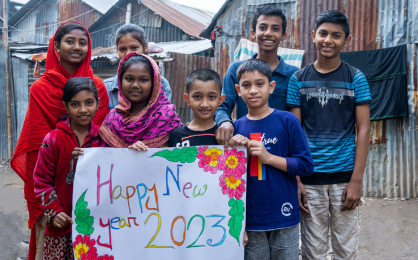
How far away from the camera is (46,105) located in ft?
7.88

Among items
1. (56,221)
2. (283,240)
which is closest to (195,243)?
(283,240)

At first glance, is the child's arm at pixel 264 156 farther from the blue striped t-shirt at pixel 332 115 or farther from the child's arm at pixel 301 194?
the blue striped t-shirt at pixel 332 115

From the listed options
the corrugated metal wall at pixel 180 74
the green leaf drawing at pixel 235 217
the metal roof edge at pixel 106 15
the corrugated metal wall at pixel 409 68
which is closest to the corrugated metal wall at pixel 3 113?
the metal roof edge at pixel 106 15

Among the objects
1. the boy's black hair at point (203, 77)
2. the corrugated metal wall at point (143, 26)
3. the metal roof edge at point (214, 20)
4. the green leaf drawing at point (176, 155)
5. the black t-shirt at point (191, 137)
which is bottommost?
the green leaf drawing at point (176, 155)

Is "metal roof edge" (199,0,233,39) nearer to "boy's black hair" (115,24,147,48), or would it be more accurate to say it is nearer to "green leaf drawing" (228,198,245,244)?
"boy's black hair" (115,24,147,48)

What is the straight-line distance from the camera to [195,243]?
2.00 meters

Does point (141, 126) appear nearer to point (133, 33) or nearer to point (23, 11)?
point (133, 33)

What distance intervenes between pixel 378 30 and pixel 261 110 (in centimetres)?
530

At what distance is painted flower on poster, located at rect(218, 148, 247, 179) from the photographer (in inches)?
80.0

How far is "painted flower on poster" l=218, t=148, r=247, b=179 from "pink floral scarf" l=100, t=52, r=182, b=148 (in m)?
0.43

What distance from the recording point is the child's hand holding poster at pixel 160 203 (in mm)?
1997

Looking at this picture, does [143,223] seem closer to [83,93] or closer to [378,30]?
[83,93]

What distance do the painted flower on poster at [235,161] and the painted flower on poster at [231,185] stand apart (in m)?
0.03

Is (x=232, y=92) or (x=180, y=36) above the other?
(x=180, y=36)
